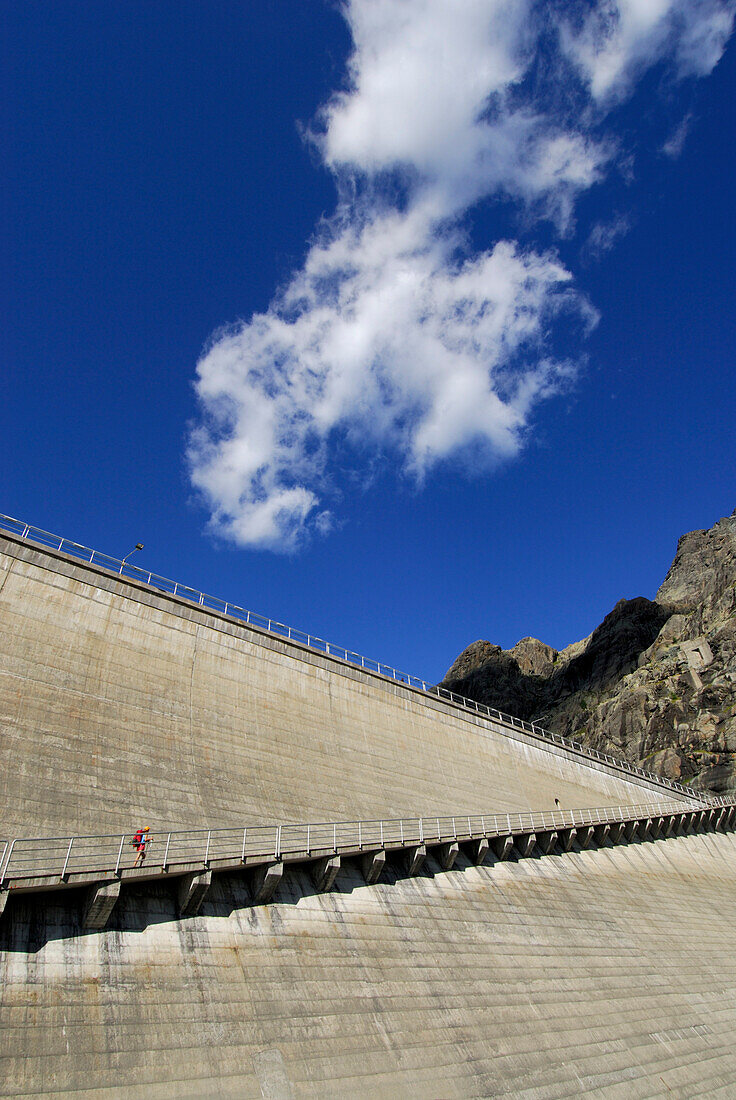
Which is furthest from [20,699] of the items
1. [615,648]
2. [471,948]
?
[615,648]

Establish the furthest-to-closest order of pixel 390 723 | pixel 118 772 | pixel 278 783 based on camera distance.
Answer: pixel 390 723, pixel 278 783, pixel 118 772

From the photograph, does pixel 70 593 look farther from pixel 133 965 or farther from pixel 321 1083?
pixel 321 1083

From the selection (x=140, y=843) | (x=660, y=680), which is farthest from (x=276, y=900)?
(x=660, y=680)

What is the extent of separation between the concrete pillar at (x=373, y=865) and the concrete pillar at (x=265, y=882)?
461 centimetres

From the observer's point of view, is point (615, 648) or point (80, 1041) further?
point (615, 648)

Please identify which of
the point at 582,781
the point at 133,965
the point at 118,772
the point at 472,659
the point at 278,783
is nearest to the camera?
the point at 133,965

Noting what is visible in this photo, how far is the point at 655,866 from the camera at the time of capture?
39188 mm

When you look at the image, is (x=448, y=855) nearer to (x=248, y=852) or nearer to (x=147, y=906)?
(x=248, y=852)

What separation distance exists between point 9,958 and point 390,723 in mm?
21043

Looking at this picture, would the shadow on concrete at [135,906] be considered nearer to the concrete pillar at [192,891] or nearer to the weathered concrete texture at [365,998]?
the weathered concrete texture at [365,998]

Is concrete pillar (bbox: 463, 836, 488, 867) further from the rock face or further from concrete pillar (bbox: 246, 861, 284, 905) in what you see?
the rock face

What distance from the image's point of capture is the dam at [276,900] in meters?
13.6

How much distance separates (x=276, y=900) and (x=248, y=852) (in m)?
1.63

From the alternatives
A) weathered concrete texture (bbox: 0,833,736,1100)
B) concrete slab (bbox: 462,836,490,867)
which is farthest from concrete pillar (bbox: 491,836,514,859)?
concrete slab (bbox: 462,836,490,867)
